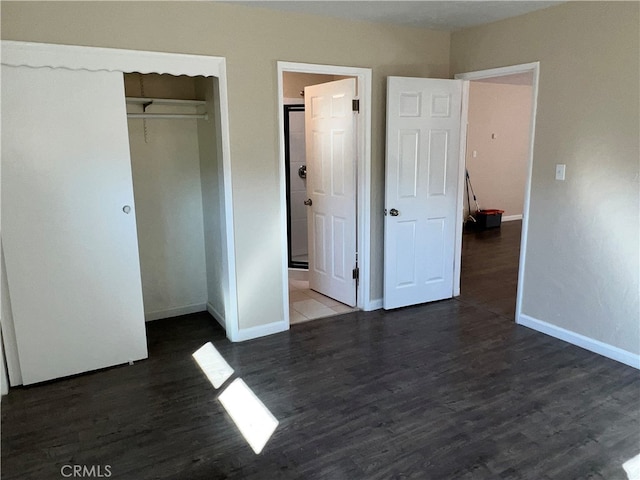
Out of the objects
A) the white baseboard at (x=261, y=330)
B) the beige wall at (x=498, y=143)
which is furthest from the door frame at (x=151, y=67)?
the beige wall at (x=498, y=143)

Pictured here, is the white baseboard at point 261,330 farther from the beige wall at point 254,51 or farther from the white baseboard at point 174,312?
the white baseboard at point 174,312

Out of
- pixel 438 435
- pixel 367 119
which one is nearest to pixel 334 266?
pixel 367 119

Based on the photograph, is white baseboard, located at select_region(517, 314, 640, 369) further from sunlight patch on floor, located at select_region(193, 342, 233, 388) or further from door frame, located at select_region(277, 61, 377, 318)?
sunlight patch on floor, located at select_region(193, 342, 233, 388)

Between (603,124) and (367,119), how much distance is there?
173 cm

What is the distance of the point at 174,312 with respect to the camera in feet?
13.6

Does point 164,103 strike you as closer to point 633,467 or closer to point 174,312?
point 174,312

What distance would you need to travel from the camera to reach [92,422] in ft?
8.42

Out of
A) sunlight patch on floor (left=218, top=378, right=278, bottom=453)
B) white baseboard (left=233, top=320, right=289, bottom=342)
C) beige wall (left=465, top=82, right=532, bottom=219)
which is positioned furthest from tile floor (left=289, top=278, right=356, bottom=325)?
beige wall (left=465, top=82, right=532, bottom=219)

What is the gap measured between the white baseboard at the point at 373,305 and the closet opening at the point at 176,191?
4.31 ft

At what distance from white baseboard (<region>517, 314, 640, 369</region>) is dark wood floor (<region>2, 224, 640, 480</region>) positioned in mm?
63

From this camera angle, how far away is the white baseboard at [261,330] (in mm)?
3627

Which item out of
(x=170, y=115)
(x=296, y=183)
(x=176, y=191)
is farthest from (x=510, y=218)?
(x=170, y=115)

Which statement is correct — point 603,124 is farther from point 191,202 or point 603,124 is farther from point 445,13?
point 191,202

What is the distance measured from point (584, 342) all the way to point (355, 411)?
1.94 m
